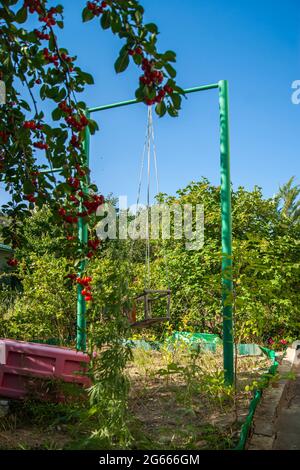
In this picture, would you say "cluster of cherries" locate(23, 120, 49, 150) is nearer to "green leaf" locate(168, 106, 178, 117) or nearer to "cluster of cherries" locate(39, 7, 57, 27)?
"cluster of cherries" locate(39, 7, 57, 27)

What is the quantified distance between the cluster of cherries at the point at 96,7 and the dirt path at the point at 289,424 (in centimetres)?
231

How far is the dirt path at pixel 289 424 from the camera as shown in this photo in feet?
8.09

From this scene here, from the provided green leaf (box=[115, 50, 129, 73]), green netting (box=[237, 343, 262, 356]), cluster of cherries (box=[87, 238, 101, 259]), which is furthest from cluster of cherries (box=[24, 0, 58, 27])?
green netting (box=[237, 343, 262, 356])

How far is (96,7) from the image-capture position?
1890 millimetres

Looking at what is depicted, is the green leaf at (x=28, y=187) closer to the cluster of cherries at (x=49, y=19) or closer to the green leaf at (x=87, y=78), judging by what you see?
the green leaf at (x=87, y=78)

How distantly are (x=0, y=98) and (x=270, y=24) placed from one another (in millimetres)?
3921

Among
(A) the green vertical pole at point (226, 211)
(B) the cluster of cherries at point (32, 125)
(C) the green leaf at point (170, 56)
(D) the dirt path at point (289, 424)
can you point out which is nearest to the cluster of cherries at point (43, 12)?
(B) the cluster of cherries at point (32, 125)

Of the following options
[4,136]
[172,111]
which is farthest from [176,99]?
[4,136]

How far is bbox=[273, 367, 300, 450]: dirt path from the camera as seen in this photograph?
2.46 m

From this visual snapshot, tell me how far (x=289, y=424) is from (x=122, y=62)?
2.44 meters

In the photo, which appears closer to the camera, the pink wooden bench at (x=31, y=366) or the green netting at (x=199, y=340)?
the pink wooden bench at (x=31, y=366)

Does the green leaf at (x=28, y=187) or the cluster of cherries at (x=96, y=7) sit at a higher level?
the cluster of cherries at (x=96, y=7)

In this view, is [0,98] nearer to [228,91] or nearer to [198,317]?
[228,91]
